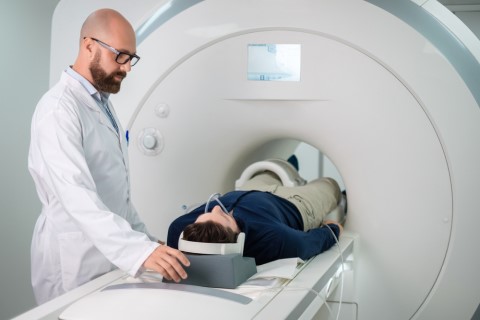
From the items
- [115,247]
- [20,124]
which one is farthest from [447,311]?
[20,124]

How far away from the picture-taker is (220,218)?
162cm

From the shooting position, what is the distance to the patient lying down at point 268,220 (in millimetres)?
1607

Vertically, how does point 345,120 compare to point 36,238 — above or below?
above

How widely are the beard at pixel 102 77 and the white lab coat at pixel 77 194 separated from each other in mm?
47

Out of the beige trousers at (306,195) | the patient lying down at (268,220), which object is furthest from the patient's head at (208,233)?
the beige trousers at (306,195)

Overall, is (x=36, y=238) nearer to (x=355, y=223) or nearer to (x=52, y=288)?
(x=52, y=288)

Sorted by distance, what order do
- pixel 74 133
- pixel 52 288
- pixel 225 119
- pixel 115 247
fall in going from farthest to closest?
pixel 225 119, pixel 52 288, pixel 74 133, pixel 115 247

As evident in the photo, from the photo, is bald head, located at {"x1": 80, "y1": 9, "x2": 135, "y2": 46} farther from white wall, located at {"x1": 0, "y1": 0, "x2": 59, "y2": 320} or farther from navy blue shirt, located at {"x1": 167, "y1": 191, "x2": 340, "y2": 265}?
white wall, located at {"x1": 0, "y1": 0, "x2": 59, "y2": 320}

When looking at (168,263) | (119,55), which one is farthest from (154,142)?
(168,263)

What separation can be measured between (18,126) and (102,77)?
31.8 inches

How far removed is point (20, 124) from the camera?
2285 millimetres

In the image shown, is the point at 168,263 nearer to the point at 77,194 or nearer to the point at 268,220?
the point at 77,194

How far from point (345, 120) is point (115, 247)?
38.8 inches

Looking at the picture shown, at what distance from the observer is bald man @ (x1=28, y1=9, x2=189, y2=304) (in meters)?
1.37
